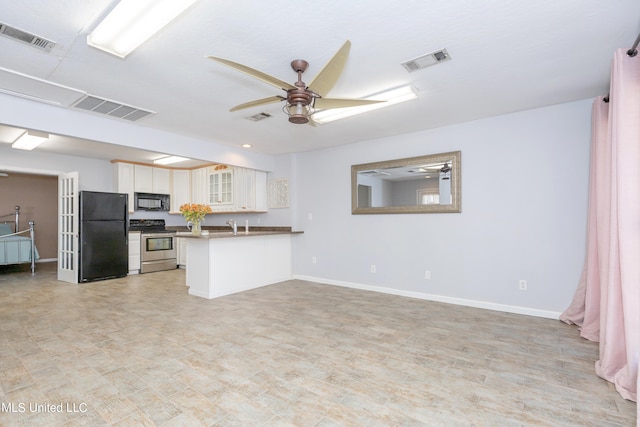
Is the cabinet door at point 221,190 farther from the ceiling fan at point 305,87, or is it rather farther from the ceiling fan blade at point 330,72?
the ceiling fan blade at point 330,72

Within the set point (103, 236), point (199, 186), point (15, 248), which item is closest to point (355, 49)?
point (103, 236)

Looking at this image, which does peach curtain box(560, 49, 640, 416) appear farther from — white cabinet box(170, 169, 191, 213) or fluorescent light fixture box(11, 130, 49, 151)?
white cabinet box(170, 169, 191, 213)

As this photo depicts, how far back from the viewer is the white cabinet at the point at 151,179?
23.0 feet

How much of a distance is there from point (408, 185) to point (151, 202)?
5879 millimetres

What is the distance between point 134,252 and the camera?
6.51 metres

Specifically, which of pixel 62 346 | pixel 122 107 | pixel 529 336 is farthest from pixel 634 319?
pixel 122 107

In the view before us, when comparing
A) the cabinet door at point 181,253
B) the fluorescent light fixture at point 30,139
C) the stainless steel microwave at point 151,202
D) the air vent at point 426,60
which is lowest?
the cabinet door at point 181,253

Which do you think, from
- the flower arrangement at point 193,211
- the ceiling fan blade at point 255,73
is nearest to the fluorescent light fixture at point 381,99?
the ceiling fan blade at point 255,73

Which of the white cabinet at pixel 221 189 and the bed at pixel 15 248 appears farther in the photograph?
the white cabinet at pixel 221 189

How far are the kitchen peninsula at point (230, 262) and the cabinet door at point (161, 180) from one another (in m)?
3.03

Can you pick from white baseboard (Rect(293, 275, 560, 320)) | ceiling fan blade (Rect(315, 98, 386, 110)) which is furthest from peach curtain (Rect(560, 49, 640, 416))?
ceiling fan blade (Rect(315, 98, 386, 110))

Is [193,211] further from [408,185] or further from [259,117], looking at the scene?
[408,185]

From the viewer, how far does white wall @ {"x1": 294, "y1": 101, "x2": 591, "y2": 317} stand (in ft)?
11.7

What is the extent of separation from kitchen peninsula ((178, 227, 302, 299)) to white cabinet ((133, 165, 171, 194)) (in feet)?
9.68
